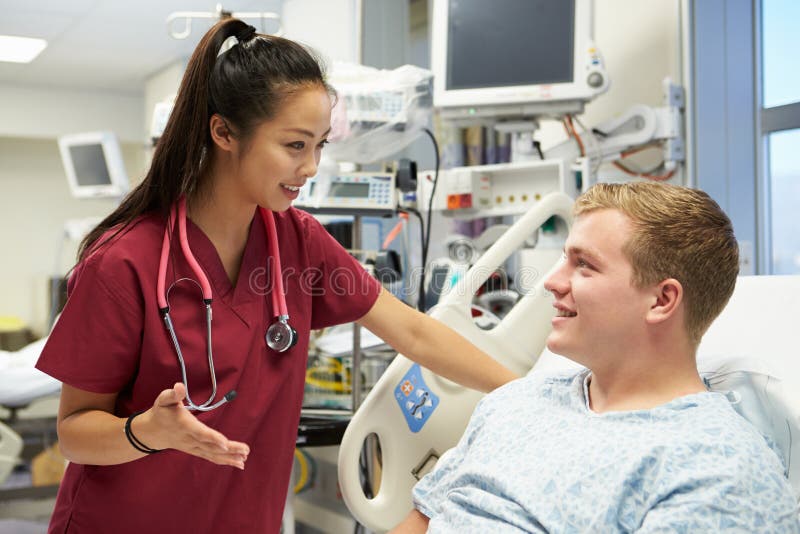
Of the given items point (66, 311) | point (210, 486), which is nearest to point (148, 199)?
point (66, 311)

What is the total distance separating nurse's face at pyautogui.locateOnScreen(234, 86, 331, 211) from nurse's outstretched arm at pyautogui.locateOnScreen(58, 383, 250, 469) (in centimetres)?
39

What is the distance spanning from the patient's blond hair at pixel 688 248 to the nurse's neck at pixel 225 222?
0.66m

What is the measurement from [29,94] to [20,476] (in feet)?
16.7

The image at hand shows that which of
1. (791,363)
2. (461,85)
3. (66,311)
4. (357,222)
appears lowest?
(791,363)

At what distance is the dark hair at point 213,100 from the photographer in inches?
50.3

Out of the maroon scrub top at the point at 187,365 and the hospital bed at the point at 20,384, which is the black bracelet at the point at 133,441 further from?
the hospital bed at the point at 20,384

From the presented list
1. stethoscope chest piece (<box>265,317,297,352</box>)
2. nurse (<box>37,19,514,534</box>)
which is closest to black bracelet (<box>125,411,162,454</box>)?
nurse (<box>37,19,514,534</box>)

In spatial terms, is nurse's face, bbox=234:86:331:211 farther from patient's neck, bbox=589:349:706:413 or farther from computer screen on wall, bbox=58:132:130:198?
computer screen on wall, bbox=58:132:130:198

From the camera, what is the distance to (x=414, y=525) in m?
1.34

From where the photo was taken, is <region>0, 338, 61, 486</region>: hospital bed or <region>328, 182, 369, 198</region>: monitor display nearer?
<region>328, 182, 369, 198</region>: monitor display

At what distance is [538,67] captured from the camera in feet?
9.15

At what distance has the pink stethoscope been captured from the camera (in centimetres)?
126

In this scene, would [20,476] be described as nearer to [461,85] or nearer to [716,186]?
[461,85]

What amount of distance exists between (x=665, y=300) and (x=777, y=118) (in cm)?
217
